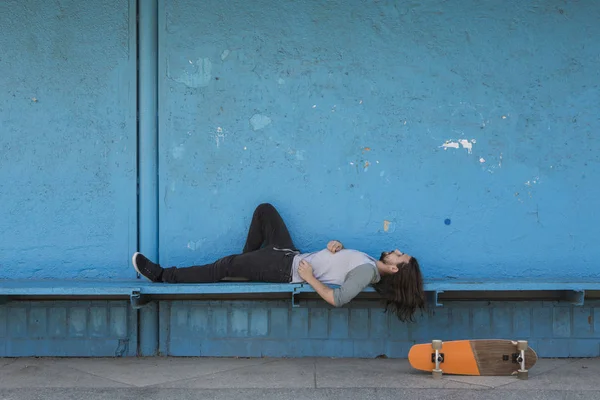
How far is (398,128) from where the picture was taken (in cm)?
548

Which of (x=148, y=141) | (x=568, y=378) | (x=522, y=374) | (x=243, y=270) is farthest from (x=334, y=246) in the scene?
(x=568, y=378)

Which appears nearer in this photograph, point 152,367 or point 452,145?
point 152,367

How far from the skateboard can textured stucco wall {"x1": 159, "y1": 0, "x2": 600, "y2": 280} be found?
0.85m

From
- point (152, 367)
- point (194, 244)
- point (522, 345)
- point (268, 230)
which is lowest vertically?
point (152, 367)

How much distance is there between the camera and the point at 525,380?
186 inches

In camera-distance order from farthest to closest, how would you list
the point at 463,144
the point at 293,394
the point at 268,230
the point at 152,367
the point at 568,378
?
the point at 463,144 → the point at 268,230 → the point at 152,367 → the point at 568,378 → the point at 293,394

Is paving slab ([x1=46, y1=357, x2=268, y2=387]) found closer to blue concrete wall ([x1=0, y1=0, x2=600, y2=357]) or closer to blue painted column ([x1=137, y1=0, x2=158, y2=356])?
blue concrete wall ([x1=0, y1=0, x2=600, y2=357])

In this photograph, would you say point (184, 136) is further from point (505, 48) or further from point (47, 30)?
point (505, 48)

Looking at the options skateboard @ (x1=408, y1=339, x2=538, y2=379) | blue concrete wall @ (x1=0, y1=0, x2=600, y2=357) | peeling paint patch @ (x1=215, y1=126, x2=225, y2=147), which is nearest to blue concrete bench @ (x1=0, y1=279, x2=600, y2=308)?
blue concrete wall @ (x1=0, y1=0, x2=600, y2=357)

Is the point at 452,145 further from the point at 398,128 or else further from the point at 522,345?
the point at 522,345

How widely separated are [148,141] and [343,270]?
183 cm

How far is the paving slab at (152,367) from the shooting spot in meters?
4.89

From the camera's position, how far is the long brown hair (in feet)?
16.4

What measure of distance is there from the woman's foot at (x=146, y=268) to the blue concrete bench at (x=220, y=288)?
0.23 ft
